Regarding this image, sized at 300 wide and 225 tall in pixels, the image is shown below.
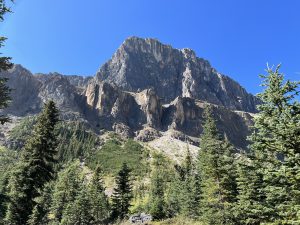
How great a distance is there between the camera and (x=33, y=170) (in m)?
26.4

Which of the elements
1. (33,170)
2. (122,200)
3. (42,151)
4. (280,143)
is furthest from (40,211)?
(122,200)

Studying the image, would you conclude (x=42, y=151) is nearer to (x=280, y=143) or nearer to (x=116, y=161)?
(x=280, y=143)

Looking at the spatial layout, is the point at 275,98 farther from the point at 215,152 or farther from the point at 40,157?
the point at 40,157

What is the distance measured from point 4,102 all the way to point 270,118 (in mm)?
15009

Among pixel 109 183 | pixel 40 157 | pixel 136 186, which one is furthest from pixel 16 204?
pixel 109 183

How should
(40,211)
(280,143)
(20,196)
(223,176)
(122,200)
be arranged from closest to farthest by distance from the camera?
(280,143)
(20,196)
(40,211)
(223,176)
(122,200)

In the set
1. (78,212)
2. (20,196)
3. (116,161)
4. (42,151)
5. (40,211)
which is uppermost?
(116,161)

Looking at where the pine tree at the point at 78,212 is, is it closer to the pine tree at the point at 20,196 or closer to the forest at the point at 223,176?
the forest at the point at 223,176

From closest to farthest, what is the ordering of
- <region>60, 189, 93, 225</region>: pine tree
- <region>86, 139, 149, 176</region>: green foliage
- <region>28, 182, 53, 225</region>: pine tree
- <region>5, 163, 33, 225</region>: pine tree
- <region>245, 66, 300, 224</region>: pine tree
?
<region>245, 66, 300, 224</region>: pine tree, <region>5, 163, 33, 225</region>: pine tree, <region>28, 182, 53, 225</region>: pine tree, <region>60, 189, 93, 225</region>: pine tree, <region>86, 139, 149, 176</region>: green foliage

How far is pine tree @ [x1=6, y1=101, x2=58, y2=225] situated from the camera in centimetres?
2556

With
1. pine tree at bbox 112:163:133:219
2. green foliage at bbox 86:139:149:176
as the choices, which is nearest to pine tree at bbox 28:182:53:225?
pine tree at bbox 112:163:133:219

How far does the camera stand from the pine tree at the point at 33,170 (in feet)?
83.9

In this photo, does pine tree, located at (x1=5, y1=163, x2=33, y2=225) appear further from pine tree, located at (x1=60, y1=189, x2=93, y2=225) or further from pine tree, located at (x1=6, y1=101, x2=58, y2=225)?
pine tree, located at (x1=60, y1=189, x2=93, y2=225)

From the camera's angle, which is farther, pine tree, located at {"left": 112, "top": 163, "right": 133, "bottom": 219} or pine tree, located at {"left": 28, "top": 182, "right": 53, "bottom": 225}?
pine tree, located at {"left": 112, "top": 163, "right": 133, "bottom": 219}
